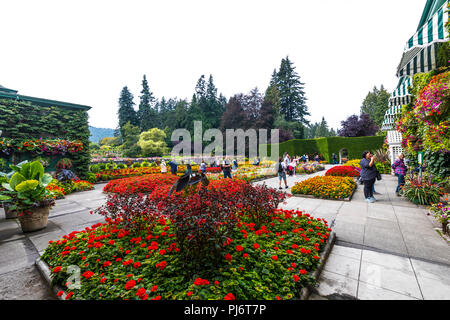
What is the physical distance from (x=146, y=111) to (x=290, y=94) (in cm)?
3690

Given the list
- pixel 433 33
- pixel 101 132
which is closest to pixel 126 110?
pixel 433 33

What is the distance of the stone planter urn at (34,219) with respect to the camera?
13.5 ft

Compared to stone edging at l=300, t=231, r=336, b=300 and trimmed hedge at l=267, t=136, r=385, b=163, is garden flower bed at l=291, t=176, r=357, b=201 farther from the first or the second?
trimmed hedge at l=267, t=136, r=385, b=163

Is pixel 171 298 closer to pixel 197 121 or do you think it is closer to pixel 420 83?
pixel 420 83

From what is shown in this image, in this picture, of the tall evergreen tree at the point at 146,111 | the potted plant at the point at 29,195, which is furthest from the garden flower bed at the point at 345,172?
the tall evergreen tree at the point at 146,111

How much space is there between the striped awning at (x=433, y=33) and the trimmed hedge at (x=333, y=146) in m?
17.9

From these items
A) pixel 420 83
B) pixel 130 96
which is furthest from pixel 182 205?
pixel 130 96

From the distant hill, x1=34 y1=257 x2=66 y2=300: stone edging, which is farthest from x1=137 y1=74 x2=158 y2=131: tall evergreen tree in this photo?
the distant hill

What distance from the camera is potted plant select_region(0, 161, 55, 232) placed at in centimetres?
396

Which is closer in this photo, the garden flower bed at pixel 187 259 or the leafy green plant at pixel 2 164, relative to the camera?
the garden flower bed at pixel 187 259

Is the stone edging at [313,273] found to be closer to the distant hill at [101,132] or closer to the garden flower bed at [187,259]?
the garden flower bed at [187,259]

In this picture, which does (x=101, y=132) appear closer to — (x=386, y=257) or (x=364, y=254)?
(x=364, y=254)

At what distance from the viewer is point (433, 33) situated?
13.3ft
